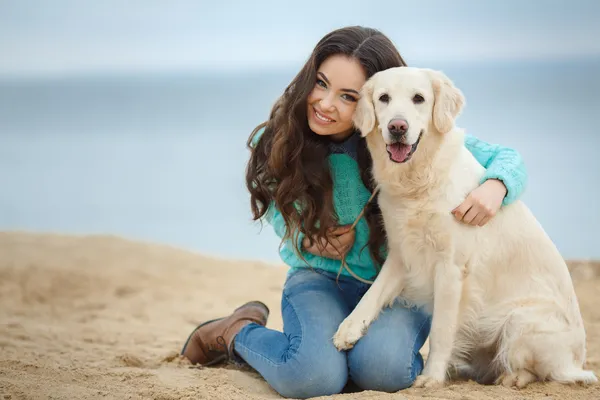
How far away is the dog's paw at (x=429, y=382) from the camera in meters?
2.65

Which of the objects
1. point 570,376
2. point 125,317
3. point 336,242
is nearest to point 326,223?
point 336,242

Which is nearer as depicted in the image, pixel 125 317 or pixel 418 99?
pixel 418 99

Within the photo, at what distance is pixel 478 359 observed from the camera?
289 centimetres

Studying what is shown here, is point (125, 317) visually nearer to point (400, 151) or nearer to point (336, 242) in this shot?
point (336, 242)

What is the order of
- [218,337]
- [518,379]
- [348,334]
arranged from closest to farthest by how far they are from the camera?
[518,379]
[348,334]
[218,337]

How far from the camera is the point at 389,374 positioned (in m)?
2.68

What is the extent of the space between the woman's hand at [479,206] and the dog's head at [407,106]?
272 mm

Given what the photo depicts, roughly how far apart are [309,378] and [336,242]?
64 centimetres

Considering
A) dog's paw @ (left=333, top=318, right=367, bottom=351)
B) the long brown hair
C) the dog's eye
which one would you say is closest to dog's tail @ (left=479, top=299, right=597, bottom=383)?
dog's paw @ (left=333, top=318, right=367, bottom=351)

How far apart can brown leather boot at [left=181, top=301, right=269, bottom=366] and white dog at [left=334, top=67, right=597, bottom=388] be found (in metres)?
0.58

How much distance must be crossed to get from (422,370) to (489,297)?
414 mm

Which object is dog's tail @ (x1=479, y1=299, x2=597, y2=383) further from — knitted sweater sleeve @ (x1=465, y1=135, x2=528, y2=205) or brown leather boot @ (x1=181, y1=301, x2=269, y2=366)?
brown leather boot @ (x1=181, y1=301, x2=269, y2=366)

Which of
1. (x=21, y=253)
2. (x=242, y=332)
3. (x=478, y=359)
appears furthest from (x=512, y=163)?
(x=21, y=253)

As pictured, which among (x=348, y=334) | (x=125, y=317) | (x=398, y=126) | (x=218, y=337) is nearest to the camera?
(x=398, y=126)
